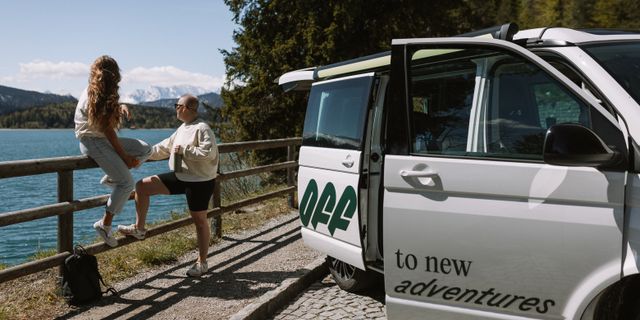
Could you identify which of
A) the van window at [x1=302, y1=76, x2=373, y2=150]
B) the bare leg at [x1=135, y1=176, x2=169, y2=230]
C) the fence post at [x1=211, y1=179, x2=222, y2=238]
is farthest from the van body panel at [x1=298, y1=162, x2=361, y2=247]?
the fence post at [x1=211, y1=179, x2=222, y2=238]

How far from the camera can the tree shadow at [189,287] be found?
500cm

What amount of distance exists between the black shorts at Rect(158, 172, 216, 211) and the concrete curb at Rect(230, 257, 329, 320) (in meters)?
1.16

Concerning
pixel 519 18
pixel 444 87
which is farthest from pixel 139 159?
pixel 519 18

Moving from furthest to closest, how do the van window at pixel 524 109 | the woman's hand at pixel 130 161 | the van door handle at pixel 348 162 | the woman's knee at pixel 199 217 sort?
the woman's knee at pixel 199 217 → the woman's hand at pixel 130 161 → the van door handle at pixel 348 162 → the van window at pixel 524 109

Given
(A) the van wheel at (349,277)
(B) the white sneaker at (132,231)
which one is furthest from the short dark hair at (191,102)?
(A) the van wheel at (349,277)

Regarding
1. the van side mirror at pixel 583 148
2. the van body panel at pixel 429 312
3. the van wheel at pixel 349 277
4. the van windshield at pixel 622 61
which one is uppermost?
the van windshield at pixel 622 61

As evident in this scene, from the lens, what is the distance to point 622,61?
3.07 m

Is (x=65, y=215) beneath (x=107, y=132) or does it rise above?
beneath

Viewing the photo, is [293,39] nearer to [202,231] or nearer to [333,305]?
[202,231]

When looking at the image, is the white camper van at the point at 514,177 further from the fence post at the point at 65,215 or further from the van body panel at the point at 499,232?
the fence post at the point at 65,215

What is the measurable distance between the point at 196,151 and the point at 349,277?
1.87 meters

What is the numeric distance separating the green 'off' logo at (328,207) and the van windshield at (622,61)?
2.04 meters

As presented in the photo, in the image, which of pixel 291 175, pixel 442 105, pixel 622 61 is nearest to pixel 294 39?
pixel 291 175

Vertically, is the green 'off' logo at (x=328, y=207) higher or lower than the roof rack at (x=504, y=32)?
lower
